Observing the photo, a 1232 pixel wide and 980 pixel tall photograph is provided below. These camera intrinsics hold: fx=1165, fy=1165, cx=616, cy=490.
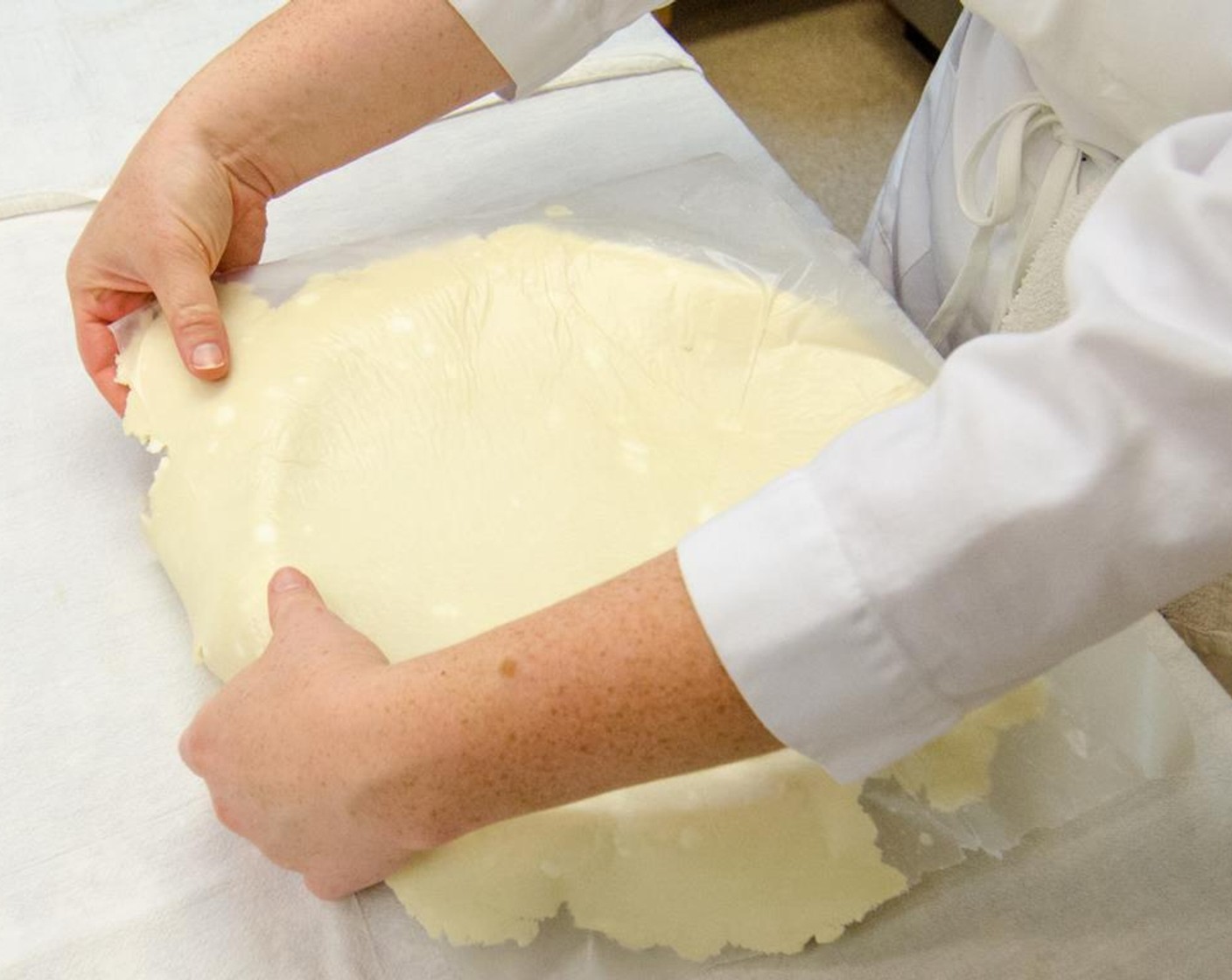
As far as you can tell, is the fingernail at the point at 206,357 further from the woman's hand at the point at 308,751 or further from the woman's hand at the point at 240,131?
the woman's hand at the point at 308,751

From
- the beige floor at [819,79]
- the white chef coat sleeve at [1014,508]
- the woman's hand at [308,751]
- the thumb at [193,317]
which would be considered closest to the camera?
the white chef coat sleeve at [1014,508]

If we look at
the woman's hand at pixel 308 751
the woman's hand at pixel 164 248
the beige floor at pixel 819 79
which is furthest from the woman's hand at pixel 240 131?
the beige floor at pixel 819 79

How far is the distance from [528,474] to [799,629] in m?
0.32

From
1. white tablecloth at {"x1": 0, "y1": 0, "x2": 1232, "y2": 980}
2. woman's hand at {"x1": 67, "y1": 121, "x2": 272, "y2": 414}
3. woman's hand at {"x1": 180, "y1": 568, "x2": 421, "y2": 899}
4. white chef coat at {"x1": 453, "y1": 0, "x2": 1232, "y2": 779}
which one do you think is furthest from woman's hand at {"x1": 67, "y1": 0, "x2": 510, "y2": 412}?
white chef coat at {"x1": 453, "y1": 0, "x2": 1232, "y2": 779}

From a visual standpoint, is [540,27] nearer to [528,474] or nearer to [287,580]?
[528,474]

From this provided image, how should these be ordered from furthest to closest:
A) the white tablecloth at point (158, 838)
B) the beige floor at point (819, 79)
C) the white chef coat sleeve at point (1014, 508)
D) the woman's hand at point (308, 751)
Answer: the beige floor at point (819, 79)
the white tablecloth at point (158, 838)
the woman's hand at point (308, 751)
the white chef coat sleeve at point (1014, 508)

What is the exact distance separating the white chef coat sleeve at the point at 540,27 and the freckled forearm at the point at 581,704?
0.49 meters

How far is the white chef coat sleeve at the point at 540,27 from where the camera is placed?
845 millimetres

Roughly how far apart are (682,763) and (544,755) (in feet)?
0.22

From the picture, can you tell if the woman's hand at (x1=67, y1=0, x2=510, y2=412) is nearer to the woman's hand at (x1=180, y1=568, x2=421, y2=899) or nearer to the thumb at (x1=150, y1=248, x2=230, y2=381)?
the thumb at (x1=150, y1=248, x2=230, y2=381)

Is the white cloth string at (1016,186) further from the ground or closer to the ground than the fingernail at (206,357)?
further from the ground

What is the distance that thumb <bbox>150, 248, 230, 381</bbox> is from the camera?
79 centimetres

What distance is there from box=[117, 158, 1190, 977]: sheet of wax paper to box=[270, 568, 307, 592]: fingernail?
234 mm

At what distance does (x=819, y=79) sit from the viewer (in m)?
2.08
